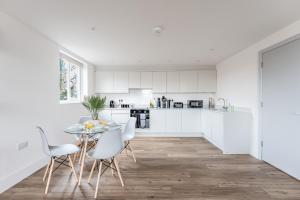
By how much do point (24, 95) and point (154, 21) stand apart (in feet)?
7.39

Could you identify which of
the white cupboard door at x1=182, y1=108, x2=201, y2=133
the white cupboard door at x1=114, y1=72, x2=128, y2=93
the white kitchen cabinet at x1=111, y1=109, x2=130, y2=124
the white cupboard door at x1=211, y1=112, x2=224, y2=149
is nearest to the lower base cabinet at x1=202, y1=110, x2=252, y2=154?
the white cupboard door at x1=211, y1=112, x2=224, y2=149

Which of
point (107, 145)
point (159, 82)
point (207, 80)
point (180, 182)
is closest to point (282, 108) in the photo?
point (180, 182)

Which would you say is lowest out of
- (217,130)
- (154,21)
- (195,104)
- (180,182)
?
(180,182)

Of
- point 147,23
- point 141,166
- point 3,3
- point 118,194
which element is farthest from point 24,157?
point 147,23

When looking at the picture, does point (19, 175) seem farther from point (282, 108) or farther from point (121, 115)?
point (282, 108)

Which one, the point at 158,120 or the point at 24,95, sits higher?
the point at 24,95

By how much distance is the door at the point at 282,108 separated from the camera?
2.62 meters

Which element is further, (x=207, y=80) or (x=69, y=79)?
(x=207, y=80)

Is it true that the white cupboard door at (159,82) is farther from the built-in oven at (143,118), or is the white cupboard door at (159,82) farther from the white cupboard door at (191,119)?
the white cupboard door at (191,119)

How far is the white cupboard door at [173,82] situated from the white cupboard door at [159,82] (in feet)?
0.43

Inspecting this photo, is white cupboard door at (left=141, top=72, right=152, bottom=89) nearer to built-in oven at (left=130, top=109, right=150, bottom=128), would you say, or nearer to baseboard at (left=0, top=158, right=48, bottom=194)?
built-in oven at (left=130, top=109, right=150, bottom=128)

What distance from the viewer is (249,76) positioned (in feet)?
12.2

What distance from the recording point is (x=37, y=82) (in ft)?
9.68

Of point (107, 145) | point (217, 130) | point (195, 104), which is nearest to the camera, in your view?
point (107, 145)
